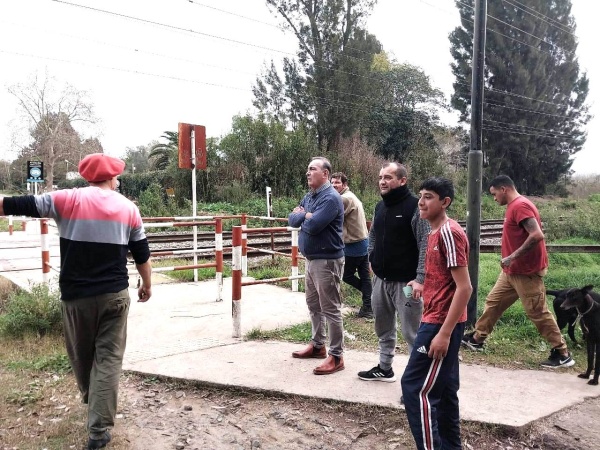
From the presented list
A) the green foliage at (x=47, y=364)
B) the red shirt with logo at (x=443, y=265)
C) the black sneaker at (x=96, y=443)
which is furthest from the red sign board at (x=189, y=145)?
the red shirt with logo at (x=443, y=265)

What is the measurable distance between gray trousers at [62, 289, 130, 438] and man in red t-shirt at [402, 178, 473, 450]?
1811 mm

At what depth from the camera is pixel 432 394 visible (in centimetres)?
273

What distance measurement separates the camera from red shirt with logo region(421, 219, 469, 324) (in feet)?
8.90

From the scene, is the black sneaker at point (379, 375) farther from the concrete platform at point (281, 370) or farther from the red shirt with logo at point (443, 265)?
the red shirt with logo at point (443, 265)

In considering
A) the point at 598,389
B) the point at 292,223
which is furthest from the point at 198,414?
the point at 598,389

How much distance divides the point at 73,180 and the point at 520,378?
127 feet

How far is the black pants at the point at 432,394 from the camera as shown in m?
2.68

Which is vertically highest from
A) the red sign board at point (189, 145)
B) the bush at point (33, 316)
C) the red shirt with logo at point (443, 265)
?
the red sign board at point (189, 145)

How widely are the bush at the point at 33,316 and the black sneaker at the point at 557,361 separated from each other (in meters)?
4.97

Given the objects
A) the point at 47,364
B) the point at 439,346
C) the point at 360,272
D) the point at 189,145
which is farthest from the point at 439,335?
the point at 189,145

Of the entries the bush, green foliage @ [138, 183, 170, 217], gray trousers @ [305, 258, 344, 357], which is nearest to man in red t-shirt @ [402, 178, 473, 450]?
gray trousers @ [305, 258, 344, 357]

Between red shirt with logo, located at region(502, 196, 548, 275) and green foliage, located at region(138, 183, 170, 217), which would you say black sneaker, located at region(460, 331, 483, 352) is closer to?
red shirt with logo, located at region(502, 196, 548, 275)

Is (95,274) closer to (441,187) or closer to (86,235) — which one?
(86,235)

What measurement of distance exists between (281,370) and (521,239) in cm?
260
